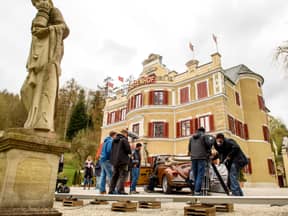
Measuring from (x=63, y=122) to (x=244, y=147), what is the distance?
30.6 m

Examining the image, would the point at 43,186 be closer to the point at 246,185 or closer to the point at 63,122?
the point at 246,185

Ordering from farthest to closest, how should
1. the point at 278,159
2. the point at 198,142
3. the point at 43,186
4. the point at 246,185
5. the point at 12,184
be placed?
the point at 278,159 < the point at 246,185 < the point at 198,142 < the point at 43,186 < the point at 12,184

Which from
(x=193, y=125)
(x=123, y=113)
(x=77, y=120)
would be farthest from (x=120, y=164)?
(x=77, y=120)

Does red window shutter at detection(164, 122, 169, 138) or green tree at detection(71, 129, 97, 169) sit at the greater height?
red window shutter at detection(164, 122, 169, 138)

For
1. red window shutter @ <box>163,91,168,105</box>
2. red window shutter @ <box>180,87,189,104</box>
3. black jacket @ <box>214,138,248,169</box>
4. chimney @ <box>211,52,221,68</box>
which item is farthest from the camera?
red window shutter @ <box>163,91,168,105</box>

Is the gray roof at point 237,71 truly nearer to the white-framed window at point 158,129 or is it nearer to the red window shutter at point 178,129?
the red window shutter at point 178,129

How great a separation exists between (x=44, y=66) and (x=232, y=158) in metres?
4.96

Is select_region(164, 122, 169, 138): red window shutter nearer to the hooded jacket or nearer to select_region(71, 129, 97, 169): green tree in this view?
select_region(71, 129, 97, 169): green tree

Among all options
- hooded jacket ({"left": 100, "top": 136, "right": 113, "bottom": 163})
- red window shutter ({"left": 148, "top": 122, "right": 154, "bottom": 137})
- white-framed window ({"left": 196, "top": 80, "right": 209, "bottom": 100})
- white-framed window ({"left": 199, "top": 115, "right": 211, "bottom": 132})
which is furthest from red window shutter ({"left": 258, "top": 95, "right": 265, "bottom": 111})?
hooded jacket ({"left": 100, "top": 136, "right": 113, "bottom": 163})

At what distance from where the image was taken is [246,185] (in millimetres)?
21109

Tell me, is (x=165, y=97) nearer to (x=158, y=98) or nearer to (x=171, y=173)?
(x=158, y=98)

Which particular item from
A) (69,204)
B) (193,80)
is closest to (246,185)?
(193,80)

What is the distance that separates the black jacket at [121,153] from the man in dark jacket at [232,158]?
8.30 ft

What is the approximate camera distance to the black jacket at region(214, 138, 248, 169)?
5992mm
